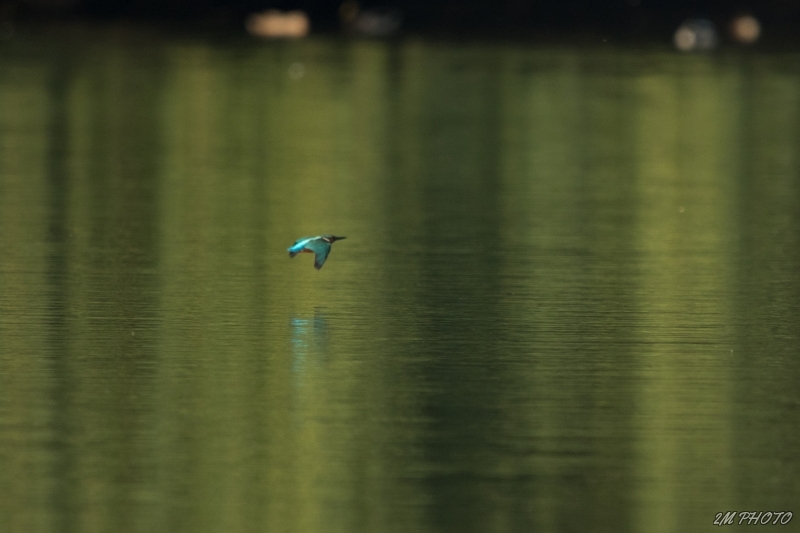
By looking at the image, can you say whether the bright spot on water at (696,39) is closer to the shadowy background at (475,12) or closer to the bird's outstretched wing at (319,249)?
the shadowy background at (475,12)

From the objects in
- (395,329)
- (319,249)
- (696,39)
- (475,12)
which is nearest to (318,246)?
(319,249)

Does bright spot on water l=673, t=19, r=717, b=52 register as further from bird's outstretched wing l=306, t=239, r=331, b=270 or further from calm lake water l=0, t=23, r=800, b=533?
bird's outstretched wing l=306, t=239, r=331, b=270

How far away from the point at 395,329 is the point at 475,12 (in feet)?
154

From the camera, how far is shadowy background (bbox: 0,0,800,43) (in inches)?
2169

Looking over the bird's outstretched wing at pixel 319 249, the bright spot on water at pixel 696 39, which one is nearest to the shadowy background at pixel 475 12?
Result: the bright spot on water at pixel 696 39

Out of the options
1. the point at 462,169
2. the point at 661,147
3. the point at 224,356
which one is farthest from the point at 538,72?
the point at 224,356

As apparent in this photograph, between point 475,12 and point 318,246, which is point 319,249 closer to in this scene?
point 318,246

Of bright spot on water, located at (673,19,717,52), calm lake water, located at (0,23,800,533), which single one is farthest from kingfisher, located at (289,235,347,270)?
bright spot on water, located at (673,19,717,52)

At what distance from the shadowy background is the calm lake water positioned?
29604 mm

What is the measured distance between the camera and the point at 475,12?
58031 millimetres

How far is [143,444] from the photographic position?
8.79 meters

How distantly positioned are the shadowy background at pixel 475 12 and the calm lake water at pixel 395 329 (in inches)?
1166

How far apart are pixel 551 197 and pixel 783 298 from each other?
231 inches

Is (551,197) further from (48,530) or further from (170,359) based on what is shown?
(48,530)
